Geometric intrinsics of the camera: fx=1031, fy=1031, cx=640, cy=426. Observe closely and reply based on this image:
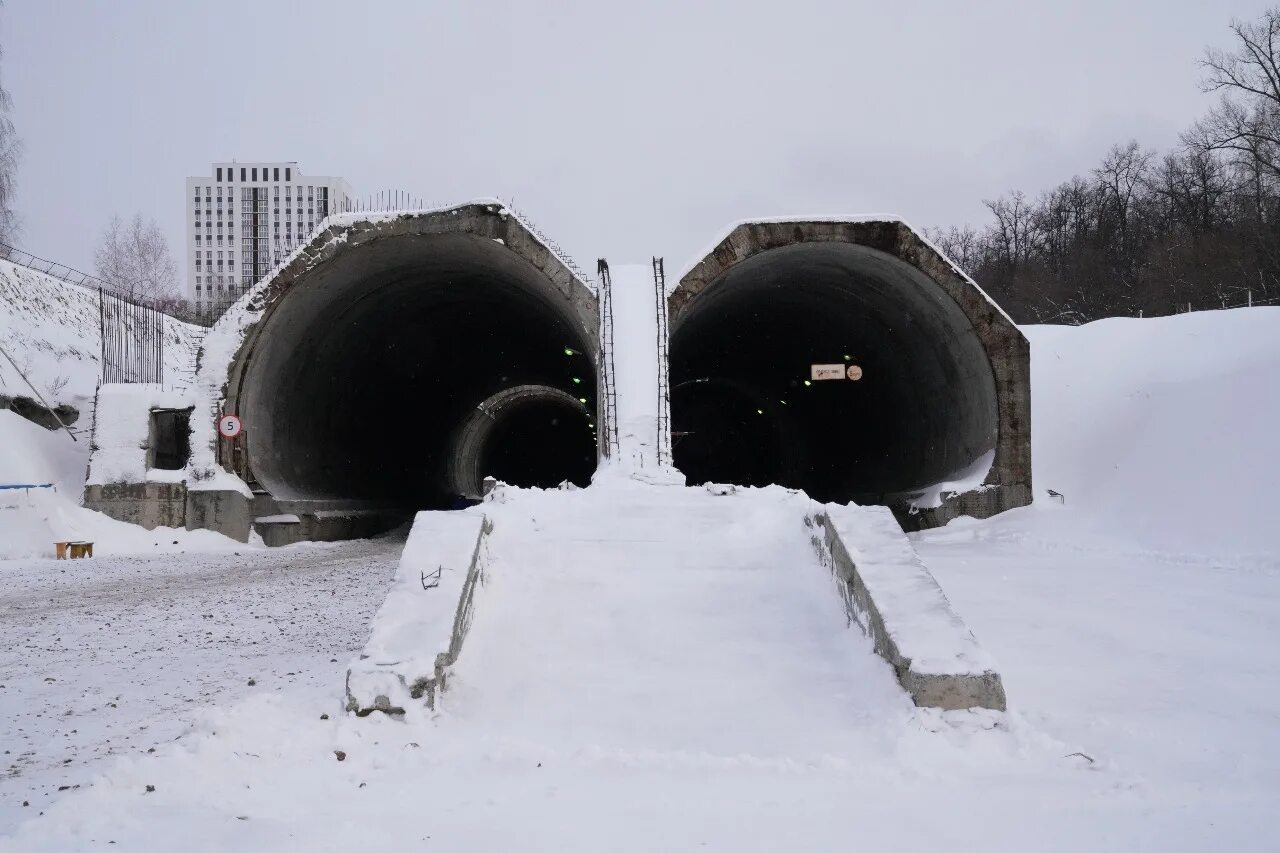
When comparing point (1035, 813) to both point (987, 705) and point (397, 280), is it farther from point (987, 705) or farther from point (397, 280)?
point (397, 280)

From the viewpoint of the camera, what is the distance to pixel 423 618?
6516 mm

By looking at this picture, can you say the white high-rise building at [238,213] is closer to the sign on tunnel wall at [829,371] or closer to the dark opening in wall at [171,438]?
the dark opening in wall at [171,438]

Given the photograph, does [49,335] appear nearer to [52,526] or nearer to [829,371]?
[52,526]

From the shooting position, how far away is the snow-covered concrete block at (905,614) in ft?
18.9

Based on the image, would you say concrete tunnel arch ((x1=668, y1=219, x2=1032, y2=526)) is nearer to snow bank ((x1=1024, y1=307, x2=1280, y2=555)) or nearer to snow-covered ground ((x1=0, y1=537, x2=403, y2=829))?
snow bank ((x1=1024, y1=307, x2=1280, y2=555))

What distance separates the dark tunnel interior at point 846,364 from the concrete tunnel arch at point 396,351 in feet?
9.52

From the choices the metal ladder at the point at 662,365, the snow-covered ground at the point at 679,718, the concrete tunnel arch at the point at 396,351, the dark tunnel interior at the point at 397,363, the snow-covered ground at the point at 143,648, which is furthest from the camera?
the dark tunnel interior at the point at 397,363

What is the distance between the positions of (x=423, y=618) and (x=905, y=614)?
3026 millimetres

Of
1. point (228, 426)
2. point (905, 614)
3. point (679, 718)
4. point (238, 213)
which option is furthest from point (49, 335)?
point (238, 213)

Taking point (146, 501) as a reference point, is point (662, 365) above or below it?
above

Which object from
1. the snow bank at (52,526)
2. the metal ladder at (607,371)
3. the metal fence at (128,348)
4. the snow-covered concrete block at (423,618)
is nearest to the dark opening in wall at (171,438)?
the snow bank at (52,526)

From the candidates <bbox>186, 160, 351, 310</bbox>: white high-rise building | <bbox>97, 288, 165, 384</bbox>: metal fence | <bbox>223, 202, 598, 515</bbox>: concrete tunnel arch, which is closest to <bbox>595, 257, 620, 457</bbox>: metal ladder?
<bbox>223, 202, 598, 515</bbox>: concrete tunnel arch

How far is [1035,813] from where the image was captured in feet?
15.2

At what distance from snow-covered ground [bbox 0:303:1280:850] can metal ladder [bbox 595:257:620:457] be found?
4811 mm
